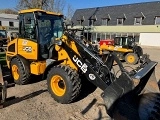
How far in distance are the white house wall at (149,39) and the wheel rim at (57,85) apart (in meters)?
29.4

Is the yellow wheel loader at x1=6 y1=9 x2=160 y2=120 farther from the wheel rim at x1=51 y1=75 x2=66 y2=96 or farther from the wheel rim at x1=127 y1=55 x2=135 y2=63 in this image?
the wheel rim at x1=127 y1=55 x2=135 y2=63

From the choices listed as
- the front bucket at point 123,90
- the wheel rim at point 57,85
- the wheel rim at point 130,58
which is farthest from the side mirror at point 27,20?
the wheel rim at point 130,58

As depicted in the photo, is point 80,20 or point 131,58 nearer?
point 131,58

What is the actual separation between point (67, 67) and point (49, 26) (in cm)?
209

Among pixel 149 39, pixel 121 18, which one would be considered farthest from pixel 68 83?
pixel 121 18

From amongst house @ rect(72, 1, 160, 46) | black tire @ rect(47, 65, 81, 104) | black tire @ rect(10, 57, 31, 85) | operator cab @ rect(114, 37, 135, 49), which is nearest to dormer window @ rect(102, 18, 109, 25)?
house @ rect(72, 1, 160, 46)

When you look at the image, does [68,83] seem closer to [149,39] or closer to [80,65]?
[80,65]

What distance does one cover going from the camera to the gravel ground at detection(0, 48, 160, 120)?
4.61 meters

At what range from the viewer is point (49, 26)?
662 centimetres

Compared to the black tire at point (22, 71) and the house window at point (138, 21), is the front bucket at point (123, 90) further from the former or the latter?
the house window at point (138, 21)

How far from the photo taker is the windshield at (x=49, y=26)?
20.7 feet

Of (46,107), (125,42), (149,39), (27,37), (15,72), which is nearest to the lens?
(46,107)

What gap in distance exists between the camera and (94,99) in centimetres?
573

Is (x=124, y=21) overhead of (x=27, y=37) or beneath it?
overhead
